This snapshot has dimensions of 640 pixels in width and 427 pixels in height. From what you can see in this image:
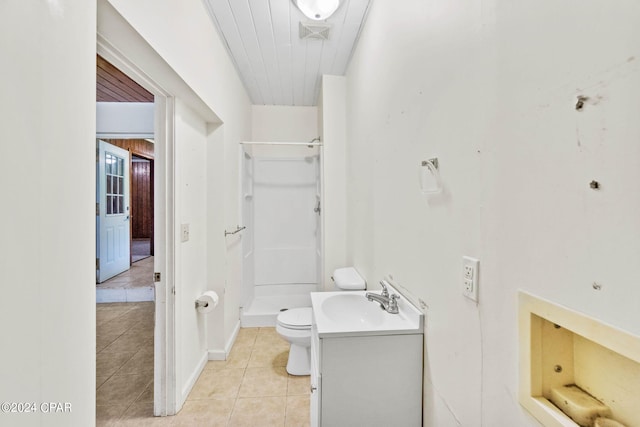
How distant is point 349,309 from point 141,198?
7.27 m

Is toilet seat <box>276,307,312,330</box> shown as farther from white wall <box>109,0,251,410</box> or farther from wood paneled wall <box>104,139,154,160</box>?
wood paneled wall <box>104,139,154,160</box>

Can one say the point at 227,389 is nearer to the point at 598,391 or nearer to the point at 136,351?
the point at 136,351

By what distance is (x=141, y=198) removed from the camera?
706 centimetres

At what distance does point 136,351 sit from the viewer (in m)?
2.43

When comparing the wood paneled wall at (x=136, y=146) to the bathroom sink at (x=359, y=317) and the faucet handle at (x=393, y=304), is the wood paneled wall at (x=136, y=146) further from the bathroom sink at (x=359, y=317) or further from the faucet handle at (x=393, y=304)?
the faucet handle at (x=393, y=304)

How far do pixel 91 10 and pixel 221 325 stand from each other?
2.12 meters

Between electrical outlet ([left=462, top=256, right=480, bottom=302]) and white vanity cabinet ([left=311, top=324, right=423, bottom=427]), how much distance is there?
0.41m

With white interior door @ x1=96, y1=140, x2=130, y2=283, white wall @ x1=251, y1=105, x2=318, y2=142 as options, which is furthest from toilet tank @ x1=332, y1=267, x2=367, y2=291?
white interior door @ x1=96, y1=140, x2=130, y2=283

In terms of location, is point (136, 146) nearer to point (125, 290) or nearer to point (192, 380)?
point (125, 290)

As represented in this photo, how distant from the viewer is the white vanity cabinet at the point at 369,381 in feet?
3.67

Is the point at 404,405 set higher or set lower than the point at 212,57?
lower

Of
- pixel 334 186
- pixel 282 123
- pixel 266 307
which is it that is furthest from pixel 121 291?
pixel 334 186

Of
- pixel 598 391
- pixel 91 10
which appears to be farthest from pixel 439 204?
pixel 91 10

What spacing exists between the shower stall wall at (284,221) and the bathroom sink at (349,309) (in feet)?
6.32
